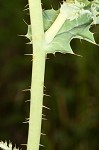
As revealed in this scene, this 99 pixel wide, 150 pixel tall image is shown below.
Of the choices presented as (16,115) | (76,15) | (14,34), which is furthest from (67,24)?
(14,34)

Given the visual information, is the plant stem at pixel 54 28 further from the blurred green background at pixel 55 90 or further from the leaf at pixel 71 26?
the blurred green background at pixel 55 90

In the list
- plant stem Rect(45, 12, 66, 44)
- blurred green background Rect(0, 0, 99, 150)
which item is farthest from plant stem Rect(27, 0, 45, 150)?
blurred green background Rect(0, 0, 99, 150)

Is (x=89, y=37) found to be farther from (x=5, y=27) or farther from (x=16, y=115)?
(x=5, y=27)

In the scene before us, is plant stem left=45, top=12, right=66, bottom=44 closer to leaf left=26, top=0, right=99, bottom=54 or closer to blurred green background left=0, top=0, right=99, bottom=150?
leaf left=26, top=0, right=99, bottom=54

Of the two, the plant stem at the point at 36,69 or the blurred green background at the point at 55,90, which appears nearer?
the plant stem at the point at 36,69

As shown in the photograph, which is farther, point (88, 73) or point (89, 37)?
point (88, 73)

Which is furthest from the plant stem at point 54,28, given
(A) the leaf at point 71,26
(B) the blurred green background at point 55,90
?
(B) the blurred green background at point 55,90

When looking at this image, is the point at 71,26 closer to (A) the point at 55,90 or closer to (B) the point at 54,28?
(B) the point at 54,28
